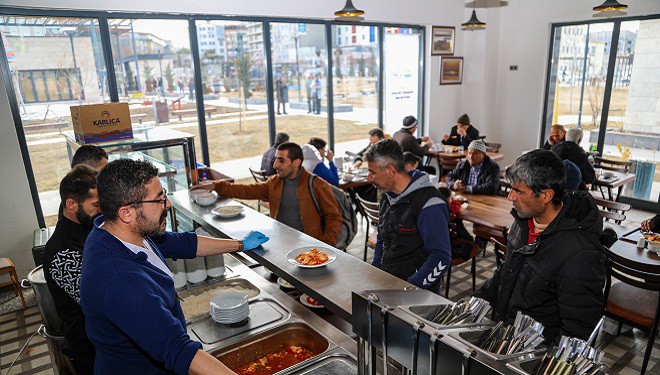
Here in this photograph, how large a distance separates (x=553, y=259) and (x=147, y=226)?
1.78 m

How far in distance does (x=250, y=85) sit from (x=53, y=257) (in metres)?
5.66

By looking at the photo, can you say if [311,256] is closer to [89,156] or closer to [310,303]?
[310,303]

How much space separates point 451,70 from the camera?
376 inches

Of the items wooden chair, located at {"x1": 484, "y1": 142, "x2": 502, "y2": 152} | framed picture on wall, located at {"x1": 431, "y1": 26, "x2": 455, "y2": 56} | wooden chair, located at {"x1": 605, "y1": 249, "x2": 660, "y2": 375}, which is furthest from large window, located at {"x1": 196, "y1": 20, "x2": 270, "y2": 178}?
wooden chair, located at {"x1": 605, "y1": 249, "x2": 660, "y2": 375}

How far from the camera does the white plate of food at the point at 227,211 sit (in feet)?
10.5

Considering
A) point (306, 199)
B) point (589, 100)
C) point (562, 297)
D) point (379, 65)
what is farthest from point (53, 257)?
point (589, 100)

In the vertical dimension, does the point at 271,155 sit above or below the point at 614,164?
above

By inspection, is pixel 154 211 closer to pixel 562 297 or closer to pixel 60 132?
pixel 562 297

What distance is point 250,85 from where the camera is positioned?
750cm

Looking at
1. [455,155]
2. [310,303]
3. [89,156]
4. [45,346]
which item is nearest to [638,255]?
[310,303]

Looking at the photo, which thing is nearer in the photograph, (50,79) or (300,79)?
(50,79)

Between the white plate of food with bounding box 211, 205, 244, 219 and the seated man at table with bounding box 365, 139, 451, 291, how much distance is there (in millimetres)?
1070

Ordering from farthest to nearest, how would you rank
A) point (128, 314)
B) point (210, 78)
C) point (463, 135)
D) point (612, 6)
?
point (463, 135), point (210, 78), point (612, 6), point (128, 314)

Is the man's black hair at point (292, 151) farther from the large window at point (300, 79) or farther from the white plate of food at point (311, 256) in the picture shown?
the large window at point (300, 79)
